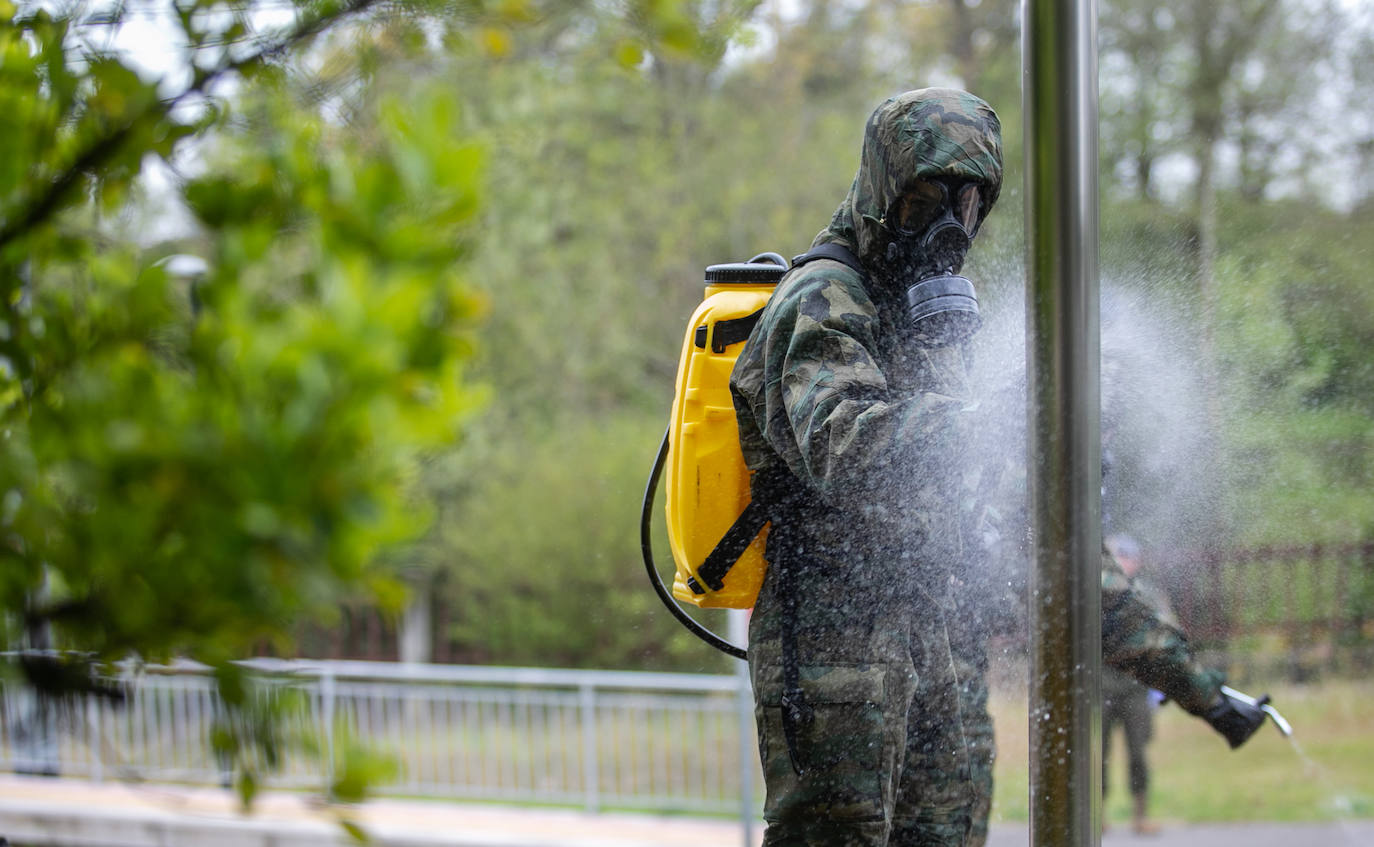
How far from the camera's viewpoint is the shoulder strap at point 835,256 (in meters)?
1.88

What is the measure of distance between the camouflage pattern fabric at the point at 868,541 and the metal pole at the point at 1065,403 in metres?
0.35

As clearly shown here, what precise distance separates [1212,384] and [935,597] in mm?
1642

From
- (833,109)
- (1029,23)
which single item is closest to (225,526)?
(1029,23)

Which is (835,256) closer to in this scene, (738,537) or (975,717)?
(738,537)

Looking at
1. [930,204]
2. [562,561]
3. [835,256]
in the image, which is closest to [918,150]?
[930,204]

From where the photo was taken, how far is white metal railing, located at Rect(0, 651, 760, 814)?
Result: 6.61 metres

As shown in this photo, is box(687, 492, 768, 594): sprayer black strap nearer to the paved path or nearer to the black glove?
the black glove

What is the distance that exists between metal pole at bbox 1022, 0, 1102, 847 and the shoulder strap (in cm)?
57

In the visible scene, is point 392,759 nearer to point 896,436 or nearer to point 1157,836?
point 896,436

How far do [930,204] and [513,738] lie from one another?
20.3ft

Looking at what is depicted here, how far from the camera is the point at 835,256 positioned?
188 centimetres

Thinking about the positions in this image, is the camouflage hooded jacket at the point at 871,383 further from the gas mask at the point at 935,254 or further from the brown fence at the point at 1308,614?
the brown fence at the point at 1308,614

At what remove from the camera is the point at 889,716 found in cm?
183

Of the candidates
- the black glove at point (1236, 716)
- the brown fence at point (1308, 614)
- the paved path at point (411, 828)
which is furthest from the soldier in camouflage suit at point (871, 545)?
the brown fence at point (1308, 614)
